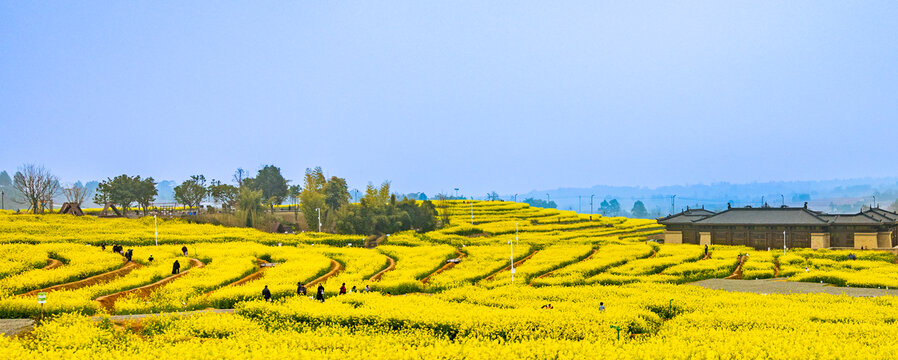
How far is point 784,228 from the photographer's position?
205 ft

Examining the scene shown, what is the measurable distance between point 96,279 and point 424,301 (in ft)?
71.5

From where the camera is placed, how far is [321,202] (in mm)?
88875

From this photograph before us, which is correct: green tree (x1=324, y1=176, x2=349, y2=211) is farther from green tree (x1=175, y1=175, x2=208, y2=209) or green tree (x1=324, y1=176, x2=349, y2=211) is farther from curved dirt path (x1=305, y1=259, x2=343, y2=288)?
curved dirt path (x1=305, y1=259, x2=343, y2=288)

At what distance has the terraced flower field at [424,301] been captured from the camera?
19047 millimetres

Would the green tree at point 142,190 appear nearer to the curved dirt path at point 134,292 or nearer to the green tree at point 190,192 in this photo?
the green tree at point 190,192

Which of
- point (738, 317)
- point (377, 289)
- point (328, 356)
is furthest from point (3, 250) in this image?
point (738, 317)

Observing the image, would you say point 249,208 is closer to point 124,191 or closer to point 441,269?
point 124,191

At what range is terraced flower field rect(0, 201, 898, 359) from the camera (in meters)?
19.0

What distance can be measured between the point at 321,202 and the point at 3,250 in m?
46.6

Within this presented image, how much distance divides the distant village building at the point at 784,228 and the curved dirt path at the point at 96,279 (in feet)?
179

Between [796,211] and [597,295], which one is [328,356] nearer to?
[597,295]

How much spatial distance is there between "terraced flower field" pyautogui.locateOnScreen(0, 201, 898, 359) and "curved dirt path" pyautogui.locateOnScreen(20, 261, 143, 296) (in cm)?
11

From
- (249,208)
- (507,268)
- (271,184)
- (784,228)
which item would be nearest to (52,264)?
(507,268)

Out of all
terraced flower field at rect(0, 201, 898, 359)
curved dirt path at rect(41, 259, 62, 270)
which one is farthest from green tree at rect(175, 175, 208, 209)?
curved dirt path at rect(41, 259, 62, 270)
